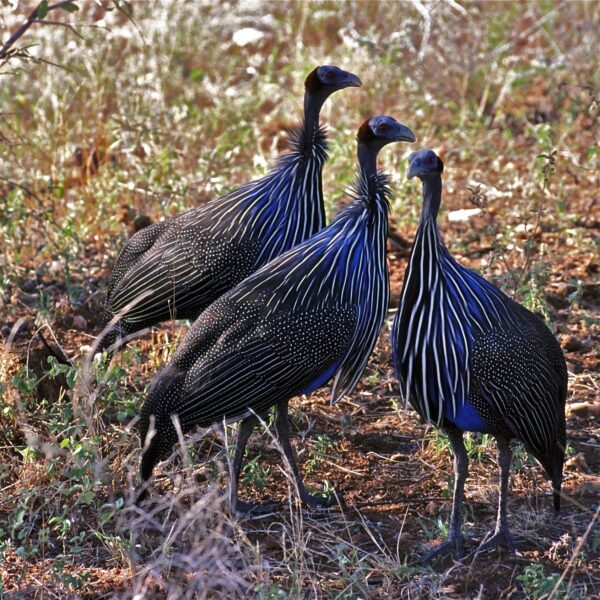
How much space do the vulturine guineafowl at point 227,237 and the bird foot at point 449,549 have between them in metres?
1.32

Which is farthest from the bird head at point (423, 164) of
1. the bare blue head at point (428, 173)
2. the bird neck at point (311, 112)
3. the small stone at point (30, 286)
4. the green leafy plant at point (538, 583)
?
the small stone at point (30, 286)

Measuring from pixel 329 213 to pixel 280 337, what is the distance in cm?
255

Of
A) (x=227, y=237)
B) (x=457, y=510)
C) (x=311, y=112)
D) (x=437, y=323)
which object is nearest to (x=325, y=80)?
(x=311, y=112)

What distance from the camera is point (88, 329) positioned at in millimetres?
5461

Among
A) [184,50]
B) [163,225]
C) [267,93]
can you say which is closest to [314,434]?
[163,225]

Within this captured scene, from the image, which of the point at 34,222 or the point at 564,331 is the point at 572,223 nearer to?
the point at 564,331

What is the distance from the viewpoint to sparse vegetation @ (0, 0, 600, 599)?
3.65 m

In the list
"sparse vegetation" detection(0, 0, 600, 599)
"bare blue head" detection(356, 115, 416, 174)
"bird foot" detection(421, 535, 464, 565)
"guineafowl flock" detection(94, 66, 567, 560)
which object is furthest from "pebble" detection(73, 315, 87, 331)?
"bird foot" detection(421, 535, 464, 565)

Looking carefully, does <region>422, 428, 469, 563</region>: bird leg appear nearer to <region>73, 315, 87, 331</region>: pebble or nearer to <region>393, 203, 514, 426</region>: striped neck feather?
<region>393, 203, 514, 426</region>: striped neck feather

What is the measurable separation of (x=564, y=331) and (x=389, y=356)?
2.76 feet

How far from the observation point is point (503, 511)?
3.78 m

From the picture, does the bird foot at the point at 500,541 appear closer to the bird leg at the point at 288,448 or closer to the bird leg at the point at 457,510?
the bird leg at the point at 457,510

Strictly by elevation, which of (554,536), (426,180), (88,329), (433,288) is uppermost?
(426,180)

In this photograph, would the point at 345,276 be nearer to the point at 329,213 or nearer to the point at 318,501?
the point at 318,501
